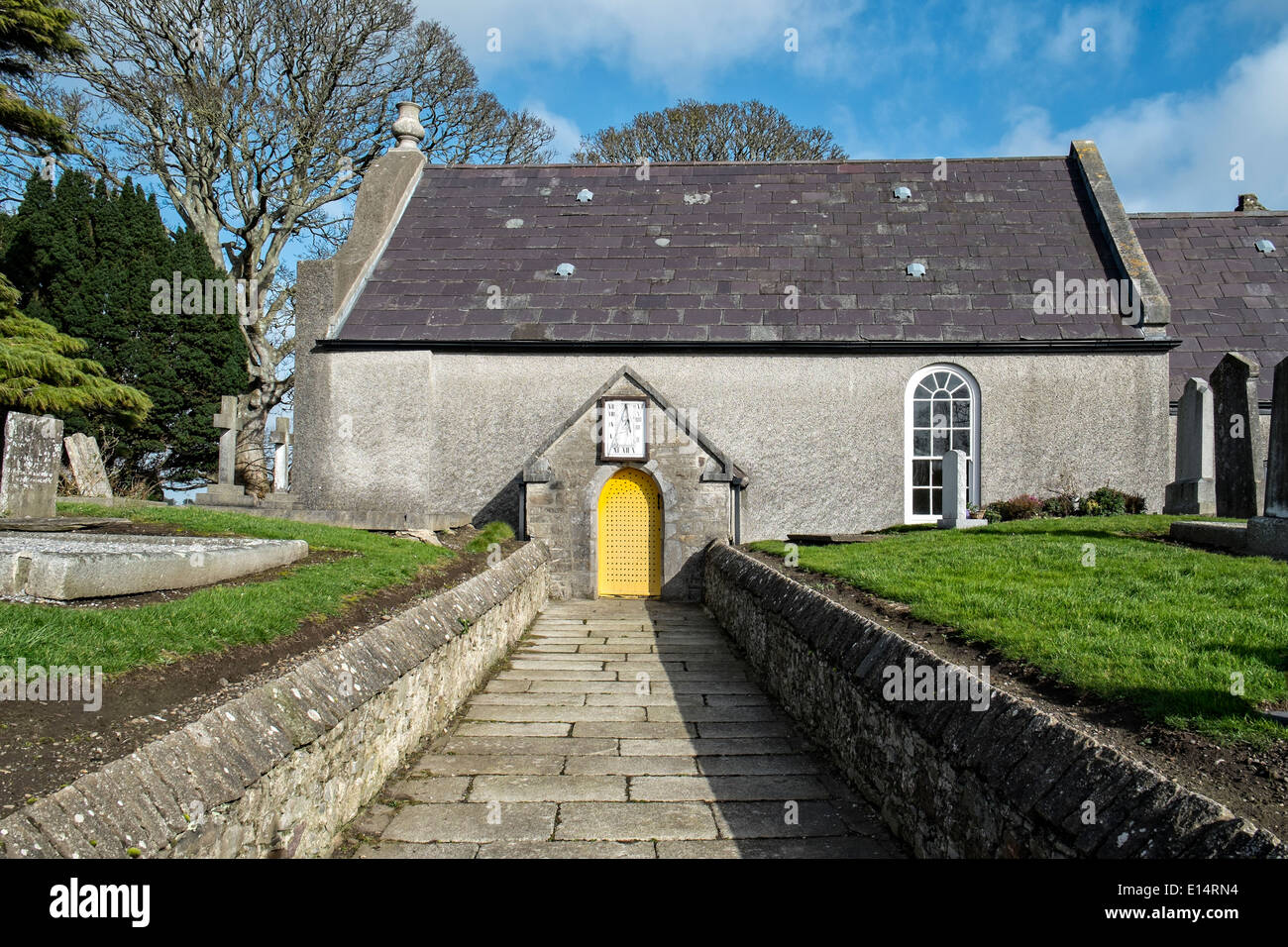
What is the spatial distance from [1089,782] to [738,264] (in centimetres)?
1595

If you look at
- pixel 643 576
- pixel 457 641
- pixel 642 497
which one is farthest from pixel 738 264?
pixel 457 641

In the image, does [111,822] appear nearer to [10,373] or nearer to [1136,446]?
[10,373]

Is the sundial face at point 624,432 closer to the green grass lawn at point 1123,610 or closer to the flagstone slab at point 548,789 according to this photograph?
the green grass lawn at point 1123,610

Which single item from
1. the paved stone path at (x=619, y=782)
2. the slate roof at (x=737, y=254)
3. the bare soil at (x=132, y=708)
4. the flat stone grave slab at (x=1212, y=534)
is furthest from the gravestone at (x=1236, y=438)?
the bare soil at (x=132, y=708)

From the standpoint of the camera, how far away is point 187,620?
518 centimetres

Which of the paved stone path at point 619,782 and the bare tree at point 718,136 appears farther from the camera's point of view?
the bare tree at point 718,136

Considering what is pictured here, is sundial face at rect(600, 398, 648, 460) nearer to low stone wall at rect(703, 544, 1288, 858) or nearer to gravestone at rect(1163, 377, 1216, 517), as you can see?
low stone wall at rect(703, 544, 1288, 858)

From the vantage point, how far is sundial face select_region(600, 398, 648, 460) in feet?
48.3

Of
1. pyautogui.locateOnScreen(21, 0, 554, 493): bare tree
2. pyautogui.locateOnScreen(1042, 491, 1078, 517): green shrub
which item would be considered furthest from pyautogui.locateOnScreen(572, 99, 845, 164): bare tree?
pyautogui.locateOnScreen(1042, 491, 1078, 517): green shrub

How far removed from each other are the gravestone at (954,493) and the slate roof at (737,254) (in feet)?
11.5

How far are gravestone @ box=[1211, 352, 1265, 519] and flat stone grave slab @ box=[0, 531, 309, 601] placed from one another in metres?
11.7

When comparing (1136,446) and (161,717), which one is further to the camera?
(1136,446)

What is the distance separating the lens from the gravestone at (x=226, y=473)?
1756 centimetres
